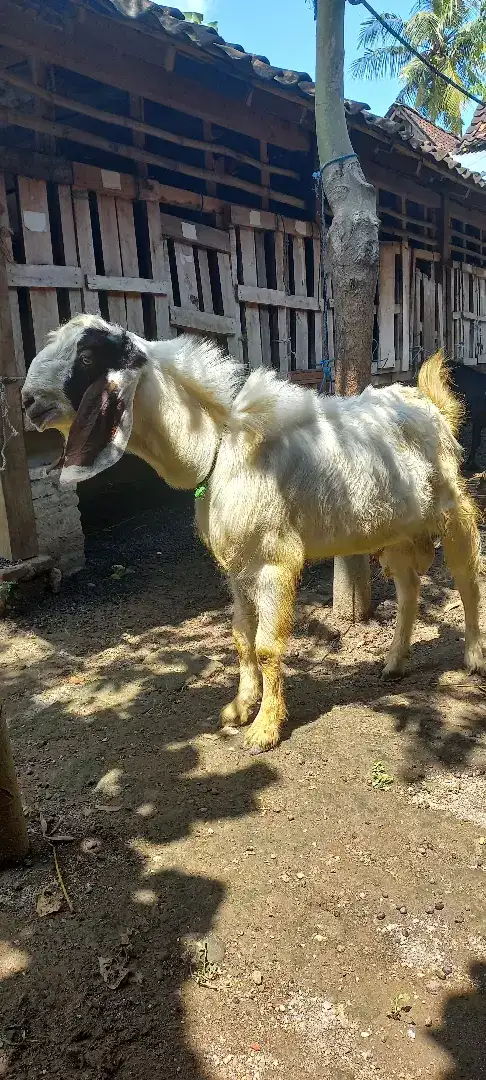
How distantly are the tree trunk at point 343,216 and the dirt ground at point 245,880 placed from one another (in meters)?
2.26

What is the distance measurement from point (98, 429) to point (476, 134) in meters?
20.2

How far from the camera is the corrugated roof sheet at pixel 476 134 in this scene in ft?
58.9

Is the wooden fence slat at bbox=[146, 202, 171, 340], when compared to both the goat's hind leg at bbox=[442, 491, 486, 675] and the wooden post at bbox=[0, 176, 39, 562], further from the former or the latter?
the goat's hind leg at bbox=[442, 491, 486, 675]

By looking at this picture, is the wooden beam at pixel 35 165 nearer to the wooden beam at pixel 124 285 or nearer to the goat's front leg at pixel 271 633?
the wooden beam at pixel 124 285

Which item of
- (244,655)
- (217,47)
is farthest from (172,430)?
(217,47)

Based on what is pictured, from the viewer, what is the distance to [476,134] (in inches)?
723

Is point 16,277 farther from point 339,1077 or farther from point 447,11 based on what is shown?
point 447,11

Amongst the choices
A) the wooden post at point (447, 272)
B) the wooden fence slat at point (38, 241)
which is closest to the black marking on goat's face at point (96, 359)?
the wooden fence slat at point (38, 241)

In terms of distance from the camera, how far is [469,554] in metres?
4.06

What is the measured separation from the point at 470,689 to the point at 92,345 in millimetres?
2859

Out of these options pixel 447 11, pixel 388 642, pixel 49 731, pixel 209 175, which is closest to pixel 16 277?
pixel 209 175

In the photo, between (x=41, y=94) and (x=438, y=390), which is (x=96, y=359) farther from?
(x=41, y=94)

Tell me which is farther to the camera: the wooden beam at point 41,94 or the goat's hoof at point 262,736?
the wooden beam at point 41,94

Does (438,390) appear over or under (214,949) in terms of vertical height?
over
